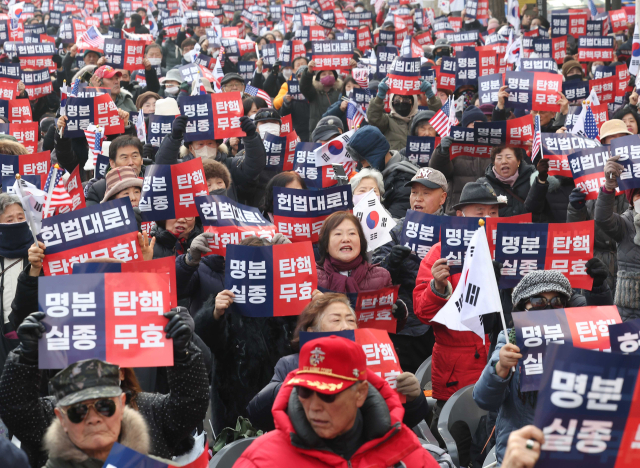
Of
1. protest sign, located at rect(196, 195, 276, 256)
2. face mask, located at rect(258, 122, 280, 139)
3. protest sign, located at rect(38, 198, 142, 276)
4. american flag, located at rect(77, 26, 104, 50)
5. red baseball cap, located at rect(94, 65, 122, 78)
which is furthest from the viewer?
american flag, located at rect(77, 26, 104, 50)

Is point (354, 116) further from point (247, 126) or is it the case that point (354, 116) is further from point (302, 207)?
point (302, 207)

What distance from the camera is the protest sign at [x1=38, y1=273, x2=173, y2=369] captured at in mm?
4070

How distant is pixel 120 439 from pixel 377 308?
2.61m

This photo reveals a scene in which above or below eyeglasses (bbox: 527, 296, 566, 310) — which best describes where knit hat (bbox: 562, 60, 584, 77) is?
above

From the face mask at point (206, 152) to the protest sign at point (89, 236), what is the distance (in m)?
3.69

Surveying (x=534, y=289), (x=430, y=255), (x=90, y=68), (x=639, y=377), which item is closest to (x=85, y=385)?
(x=639, y=377)

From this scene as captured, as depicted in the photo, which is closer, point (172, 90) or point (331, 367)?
point (331, 367)

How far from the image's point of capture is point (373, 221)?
22.5 ft

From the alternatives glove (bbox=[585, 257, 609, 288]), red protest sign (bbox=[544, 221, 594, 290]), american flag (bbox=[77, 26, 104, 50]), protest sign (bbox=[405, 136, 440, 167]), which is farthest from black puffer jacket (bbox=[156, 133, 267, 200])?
american flag (bbox=[77, 26, 104, 50])

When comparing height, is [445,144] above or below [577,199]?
above

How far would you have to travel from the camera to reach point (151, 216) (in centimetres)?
689

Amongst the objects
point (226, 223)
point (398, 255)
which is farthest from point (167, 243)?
point (398, 255)

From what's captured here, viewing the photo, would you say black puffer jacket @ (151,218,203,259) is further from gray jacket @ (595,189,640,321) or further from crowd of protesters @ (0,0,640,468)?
gray jacket @ (595,189,640,321)

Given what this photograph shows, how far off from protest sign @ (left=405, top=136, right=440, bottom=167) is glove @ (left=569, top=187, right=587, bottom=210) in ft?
8.53
